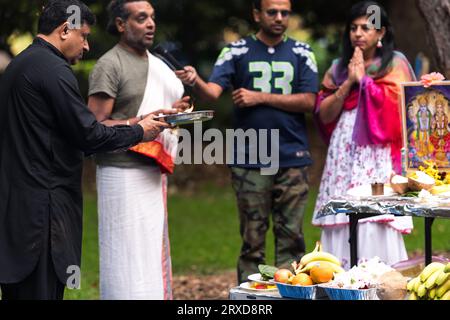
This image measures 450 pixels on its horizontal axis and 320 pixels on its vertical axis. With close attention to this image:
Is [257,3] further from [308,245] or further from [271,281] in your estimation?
[308,245]

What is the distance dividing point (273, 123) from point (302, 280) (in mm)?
2102

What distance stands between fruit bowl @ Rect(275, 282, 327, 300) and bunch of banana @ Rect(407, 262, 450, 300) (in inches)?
21.0

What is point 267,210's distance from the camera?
25.1ft

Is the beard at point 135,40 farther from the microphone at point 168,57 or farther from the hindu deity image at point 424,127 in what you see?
the hindu deity image at point 424,127

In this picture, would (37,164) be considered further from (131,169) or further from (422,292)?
(422,292)

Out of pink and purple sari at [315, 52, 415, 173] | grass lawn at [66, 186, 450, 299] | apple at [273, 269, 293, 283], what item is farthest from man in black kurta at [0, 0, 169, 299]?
grass lawn at [66, 186, 450, 299]

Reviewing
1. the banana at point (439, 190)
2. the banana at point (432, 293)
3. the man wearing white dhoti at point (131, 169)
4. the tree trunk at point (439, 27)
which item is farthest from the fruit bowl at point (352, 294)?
the tree trunk at point (439, 27)

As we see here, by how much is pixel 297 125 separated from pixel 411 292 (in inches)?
A: 94.3

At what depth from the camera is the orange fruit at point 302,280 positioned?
18.7 ft

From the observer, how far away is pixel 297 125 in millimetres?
7672

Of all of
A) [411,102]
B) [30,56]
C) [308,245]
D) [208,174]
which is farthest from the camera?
[208,174]

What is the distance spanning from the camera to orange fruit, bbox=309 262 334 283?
5746mm

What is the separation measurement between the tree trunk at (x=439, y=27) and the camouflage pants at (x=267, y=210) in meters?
1.51

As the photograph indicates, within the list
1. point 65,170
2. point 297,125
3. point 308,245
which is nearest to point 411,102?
point 297,125
